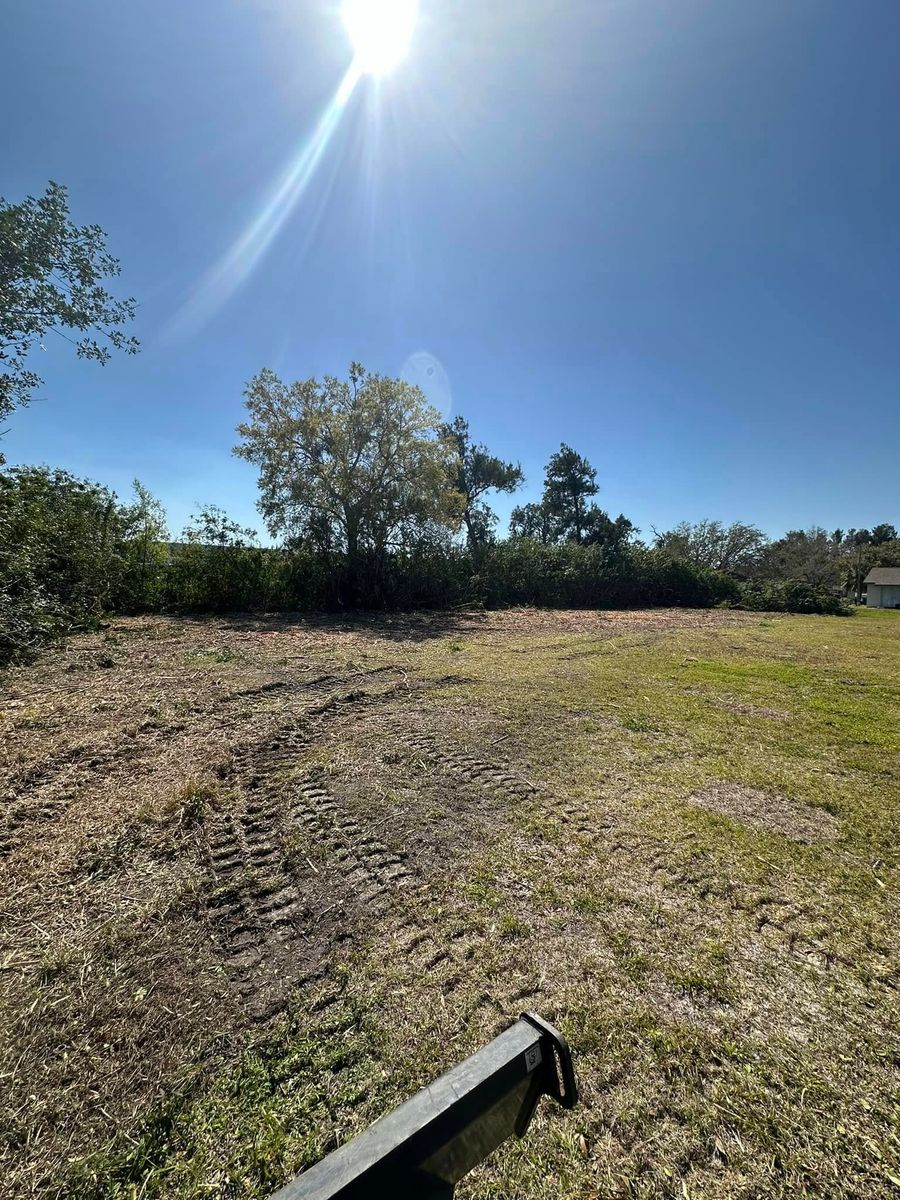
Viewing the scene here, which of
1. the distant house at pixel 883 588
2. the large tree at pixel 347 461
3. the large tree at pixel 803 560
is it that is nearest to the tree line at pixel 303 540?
the large tree at pixel 347 461

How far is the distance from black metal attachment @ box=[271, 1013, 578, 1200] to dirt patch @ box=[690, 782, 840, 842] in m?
2.26

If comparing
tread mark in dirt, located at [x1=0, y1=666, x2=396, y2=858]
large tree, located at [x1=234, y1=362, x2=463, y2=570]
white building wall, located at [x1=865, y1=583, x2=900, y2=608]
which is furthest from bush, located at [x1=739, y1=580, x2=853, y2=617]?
white building wall, located at [x1=865, y1=583, x2=900, y2=608]

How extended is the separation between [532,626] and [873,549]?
46.3 m

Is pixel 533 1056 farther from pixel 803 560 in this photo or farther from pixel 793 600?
pixel 803 560

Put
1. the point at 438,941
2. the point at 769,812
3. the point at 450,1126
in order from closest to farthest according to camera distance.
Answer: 1. the point at 450,1126
2. the point at 438,941
3. the point at 769,812

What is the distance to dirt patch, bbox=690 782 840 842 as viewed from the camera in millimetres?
2389

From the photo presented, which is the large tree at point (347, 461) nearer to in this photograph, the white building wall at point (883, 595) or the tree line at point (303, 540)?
the tree line at point (303, 540)

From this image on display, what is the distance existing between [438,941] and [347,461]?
12703mm

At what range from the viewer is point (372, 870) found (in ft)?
6.78

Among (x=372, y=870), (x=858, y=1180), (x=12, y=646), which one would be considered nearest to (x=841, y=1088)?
(x=858, y=1180)

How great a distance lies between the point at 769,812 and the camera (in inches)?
101

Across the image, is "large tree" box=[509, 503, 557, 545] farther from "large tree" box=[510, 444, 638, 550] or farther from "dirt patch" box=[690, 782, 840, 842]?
"dirt patch" box=[690, 782, 840, 842]

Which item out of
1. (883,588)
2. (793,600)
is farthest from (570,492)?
(883,588)

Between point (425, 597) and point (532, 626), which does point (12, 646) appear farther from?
point (425, 597)
